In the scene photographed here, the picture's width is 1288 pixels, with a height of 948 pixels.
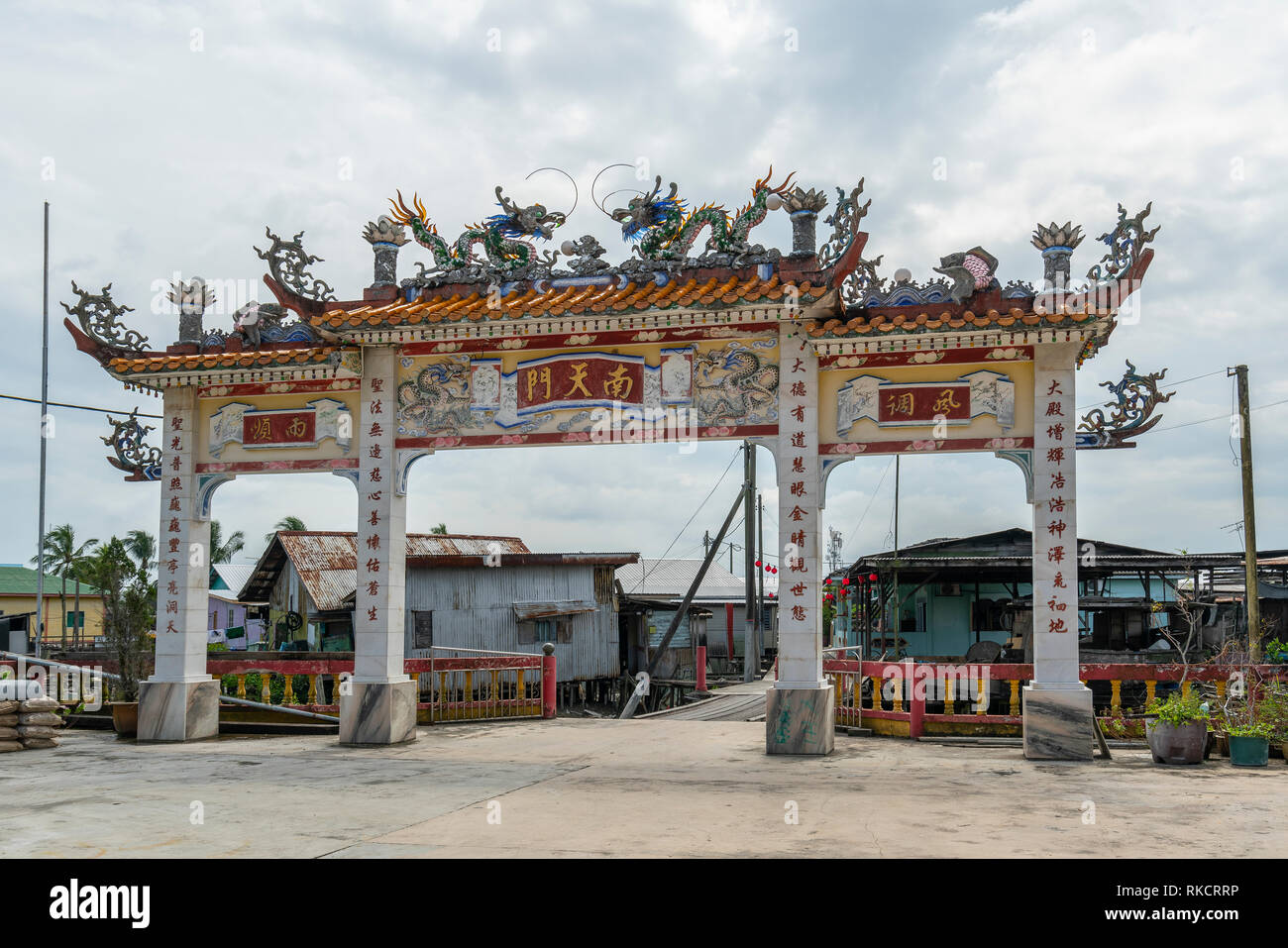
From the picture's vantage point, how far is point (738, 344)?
12562 mm

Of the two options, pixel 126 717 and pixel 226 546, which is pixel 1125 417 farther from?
pixel 226 546

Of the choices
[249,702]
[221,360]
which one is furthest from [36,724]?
[221,360]

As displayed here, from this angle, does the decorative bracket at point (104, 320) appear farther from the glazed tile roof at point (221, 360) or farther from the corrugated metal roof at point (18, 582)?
the corrugated metal roof at point (18, 582)

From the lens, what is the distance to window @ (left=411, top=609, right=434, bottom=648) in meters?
26.0

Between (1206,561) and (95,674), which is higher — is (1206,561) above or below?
above

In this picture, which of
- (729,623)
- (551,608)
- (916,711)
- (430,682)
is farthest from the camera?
(729,623)

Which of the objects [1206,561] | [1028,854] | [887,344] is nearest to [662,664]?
[1206,561]

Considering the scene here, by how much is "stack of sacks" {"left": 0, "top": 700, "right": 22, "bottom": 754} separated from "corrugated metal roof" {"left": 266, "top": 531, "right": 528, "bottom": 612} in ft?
43.0

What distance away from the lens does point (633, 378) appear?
12.8 m

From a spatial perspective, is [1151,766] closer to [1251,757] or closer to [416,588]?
[1251,757]

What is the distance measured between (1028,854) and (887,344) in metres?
6.61

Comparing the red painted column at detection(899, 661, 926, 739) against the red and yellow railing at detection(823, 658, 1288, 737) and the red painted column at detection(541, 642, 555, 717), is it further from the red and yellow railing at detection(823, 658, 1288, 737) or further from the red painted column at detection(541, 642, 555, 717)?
the red painted column at detection(541, 642, 555, 717)

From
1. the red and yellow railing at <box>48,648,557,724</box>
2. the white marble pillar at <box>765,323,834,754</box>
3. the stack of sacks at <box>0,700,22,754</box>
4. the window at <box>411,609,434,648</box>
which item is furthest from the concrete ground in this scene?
the window at <box>411,609,434,648</box>

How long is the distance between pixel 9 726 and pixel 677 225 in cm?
1057
